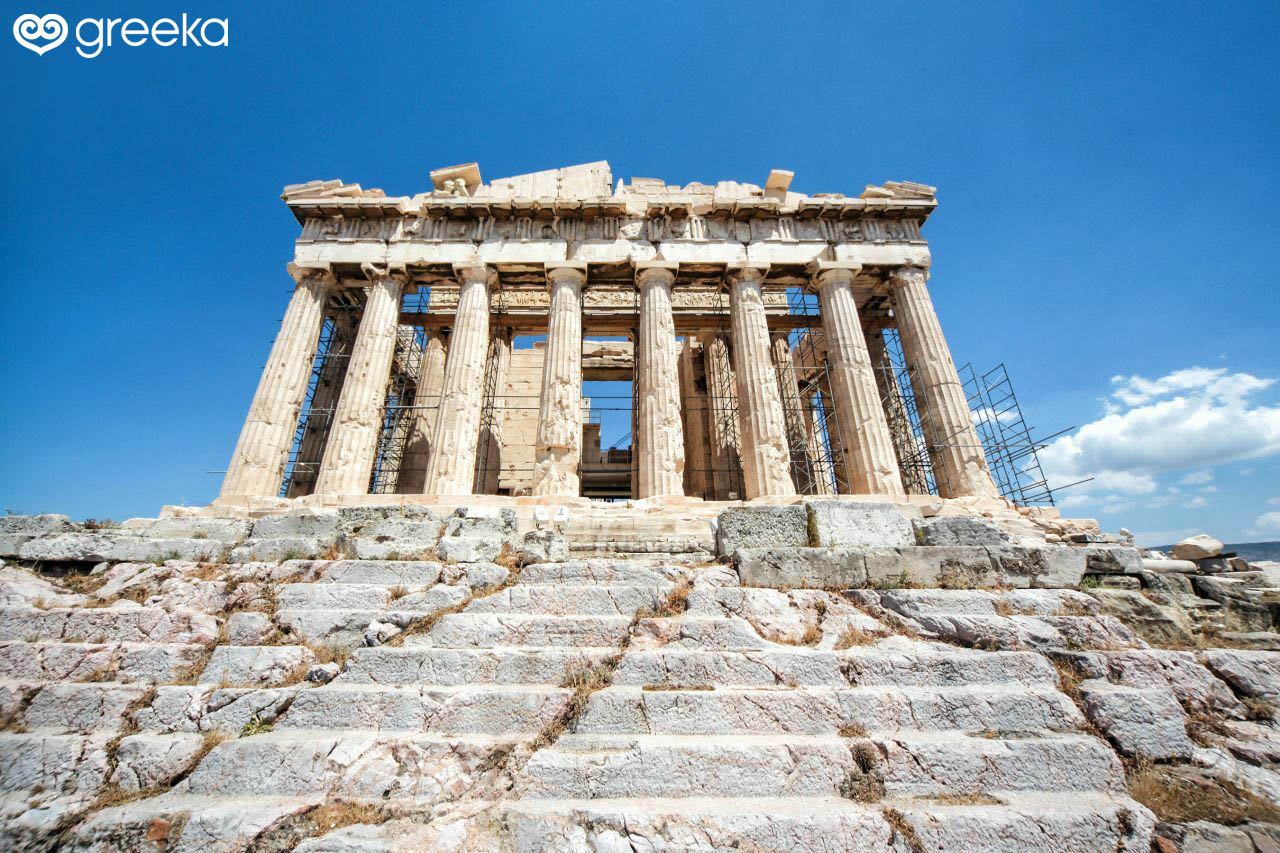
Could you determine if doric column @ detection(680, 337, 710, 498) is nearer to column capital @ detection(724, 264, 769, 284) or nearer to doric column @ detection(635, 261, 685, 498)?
doric column @ detection(635, 261, 685, 498)

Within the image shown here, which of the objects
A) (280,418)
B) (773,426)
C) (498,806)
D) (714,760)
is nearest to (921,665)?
(714,760)

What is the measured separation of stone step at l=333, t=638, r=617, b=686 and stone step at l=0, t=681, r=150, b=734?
148 centimetres

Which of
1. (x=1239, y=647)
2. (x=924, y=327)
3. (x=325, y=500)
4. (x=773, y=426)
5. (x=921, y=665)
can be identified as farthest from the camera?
(x=924, y=327)

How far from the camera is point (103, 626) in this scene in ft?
14.5

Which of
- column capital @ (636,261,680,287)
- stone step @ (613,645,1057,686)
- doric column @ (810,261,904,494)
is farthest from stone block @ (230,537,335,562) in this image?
doric column @ (810,261,904,494)

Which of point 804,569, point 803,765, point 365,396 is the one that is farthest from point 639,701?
point 365,396

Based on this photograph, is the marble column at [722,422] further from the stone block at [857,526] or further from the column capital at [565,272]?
the stone block at [857,526]

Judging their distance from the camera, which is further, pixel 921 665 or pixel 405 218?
pixel 405 218

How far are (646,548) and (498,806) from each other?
4015 millimetres

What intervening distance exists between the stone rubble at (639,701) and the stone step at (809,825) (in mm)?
14

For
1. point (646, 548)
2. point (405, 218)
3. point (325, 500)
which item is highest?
point (405, 218)

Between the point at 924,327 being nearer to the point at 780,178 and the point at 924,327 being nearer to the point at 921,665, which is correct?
the point at 780,178

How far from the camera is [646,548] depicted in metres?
6.74

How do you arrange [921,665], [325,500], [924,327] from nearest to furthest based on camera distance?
[921,665], [325,500], [924,327]
